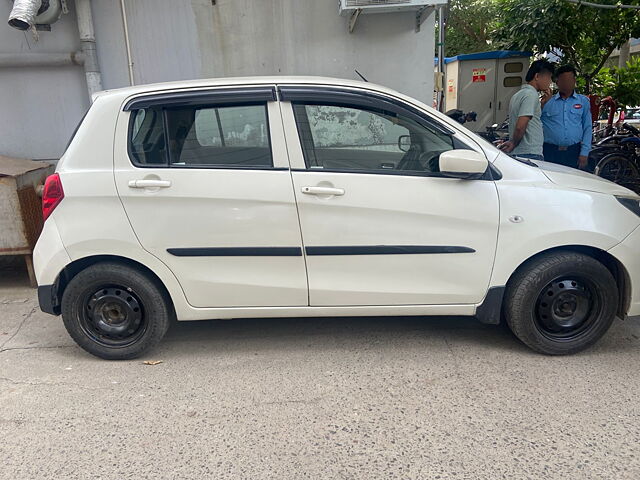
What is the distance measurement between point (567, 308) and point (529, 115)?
2124 mm

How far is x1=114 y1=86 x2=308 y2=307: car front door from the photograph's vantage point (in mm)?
3055

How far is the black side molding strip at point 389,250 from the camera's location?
3096 mm

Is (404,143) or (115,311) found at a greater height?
(404,143)

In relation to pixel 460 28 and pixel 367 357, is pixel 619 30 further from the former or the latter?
pixel 460 28

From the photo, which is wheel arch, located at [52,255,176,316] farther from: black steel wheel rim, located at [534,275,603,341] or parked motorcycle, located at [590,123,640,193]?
parked motorcycle, located at [590,123,640,193]

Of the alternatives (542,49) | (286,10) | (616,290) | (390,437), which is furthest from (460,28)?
(390,437)

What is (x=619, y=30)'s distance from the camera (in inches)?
337

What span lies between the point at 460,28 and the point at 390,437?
18.7m

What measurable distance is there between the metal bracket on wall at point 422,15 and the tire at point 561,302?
3.77 metres

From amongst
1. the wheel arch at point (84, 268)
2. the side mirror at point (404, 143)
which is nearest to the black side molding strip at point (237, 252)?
the wheel arch at point (84, 268)

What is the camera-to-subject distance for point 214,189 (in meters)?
3.04

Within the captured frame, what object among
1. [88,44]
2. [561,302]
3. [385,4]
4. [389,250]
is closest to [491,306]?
[561,302]

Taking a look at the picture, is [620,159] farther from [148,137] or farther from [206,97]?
[148,137]

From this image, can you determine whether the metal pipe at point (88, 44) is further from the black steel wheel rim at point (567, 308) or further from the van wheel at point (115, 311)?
the black steel wheel rim at point (567, 308)
